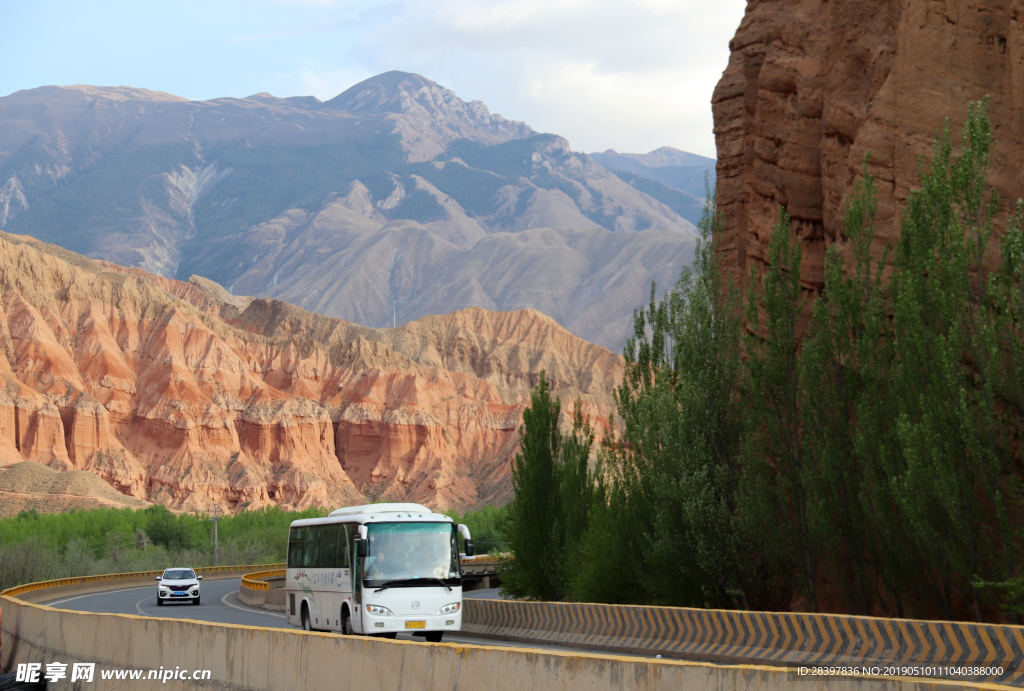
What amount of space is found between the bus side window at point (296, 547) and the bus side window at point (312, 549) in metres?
0.32

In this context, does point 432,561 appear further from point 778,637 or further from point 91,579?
point 91,579

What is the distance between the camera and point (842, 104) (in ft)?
80.1

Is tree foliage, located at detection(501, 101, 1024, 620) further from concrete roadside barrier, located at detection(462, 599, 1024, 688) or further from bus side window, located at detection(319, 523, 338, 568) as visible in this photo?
bus side window, located at detection(319, 523, 338, 568)

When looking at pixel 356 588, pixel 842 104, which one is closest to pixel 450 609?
pixel 356 588

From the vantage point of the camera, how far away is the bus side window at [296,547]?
76.4 ft

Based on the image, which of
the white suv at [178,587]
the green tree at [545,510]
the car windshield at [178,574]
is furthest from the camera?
the car windshield at [178,574]

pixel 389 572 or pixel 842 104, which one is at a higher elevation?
pixel 842 104

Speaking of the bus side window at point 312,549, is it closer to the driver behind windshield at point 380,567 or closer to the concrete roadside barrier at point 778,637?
the driver behind windshield at point 380,567

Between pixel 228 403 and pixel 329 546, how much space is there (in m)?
87.1

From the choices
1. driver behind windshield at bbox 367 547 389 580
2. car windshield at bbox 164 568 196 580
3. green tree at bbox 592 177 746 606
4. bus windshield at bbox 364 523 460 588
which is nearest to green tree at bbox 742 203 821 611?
green tree at bbox 592 177 746 606

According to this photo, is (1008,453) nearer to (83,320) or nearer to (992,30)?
(992,30)

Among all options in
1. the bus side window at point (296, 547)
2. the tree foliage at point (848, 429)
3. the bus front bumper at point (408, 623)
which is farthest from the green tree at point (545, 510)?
the bus front bumper at point (408, 623)

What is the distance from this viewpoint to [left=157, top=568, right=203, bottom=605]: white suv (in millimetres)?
40156

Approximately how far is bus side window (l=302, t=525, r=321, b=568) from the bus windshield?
8.73 ft
